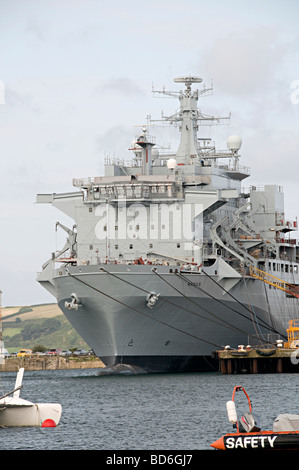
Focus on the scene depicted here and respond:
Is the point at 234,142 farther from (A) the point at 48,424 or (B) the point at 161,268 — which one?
(A) the point at 48,424

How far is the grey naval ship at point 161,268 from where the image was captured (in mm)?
68062

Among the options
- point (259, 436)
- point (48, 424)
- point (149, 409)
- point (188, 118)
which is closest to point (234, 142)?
point (188, 118)

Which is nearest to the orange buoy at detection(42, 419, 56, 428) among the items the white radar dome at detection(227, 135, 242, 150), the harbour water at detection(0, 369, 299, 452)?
the harbour water at detection(0, 369, 299, 452)

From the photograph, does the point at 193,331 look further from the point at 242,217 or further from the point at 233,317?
the point at 242,217

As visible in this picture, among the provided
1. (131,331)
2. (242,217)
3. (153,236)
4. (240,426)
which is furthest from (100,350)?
(240,426)

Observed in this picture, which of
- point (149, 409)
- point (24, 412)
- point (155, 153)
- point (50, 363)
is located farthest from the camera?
point (50, 363)

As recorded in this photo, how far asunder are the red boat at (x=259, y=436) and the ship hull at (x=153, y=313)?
32677 mm

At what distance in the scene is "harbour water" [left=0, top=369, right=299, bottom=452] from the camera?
130 ft

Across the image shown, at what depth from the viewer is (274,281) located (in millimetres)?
80812

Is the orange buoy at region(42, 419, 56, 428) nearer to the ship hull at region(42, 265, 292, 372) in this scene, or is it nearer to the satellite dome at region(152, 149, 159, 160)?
the ship hull at region(42, 265, 292, 372)

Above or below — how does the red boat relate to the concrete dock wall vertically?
above

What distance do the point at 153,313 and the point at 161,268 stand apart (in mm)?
2874

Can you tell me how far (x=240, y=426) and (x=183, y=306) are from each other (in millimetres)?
34451

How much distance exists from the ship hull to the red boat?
32677 mm
